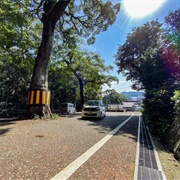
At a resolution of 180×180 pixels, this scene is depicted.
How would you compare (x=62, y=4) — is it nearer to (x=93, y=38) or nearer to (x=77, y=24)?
(x=77, y=24)

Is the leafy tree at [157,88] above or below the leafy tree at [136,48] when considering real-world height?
below

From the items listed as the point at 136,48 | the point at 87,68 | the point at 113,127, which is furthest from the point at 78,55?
the point at 113,127

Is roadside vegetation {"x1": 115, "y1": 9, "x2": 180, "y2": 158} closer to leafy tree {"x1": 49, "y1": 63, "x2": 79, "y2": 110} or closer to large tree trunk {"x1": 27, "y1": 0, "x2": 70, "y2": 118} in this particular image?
large tree trunk {"x1": 27, "y1": 0, "x2": 70, "y2": 118}

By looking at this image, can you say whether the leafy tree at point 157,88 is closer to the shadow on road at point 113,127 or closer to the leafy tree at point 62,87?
the shadow on road at point 113,127

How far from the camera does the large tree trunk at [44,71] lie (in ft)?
39.8

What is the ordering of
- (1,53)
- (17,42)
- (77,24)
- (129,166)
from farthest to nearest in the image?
(77,24) → (1,53) → (17,42) → (129,166)

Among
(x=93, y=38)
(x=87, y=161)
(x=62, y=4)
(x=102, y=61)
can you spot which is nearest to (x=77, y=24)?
(x=93, y=38)

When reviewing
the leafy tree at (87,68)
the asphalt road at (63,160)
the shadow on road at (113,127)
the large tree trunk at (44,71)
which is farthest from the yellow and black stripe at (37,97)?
the leafy tree at (87,68)

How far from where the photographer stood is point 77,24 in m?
18.4

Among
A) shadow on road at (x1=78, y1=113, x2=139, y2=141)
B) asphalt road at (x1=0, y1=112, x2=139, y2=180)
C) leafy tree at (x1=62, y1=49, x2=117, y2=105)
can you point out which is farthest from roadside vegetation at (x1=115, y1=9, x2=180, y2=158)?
leafy tree at (x1=62, y1=49, x2=117, y2=105)

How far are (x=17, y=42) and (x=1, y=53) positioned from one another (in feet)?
10.2

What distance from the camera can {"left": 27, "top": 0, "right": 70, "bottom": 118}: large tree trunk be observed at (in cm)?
1212

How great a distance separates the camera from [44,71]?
42.2ft

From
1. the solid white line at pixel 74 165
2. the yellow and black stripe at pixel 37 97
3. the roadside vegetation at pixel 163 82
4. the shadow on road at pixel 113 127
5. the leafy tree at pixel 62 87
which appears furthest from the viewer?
the leafy tree at pixel 62 87
